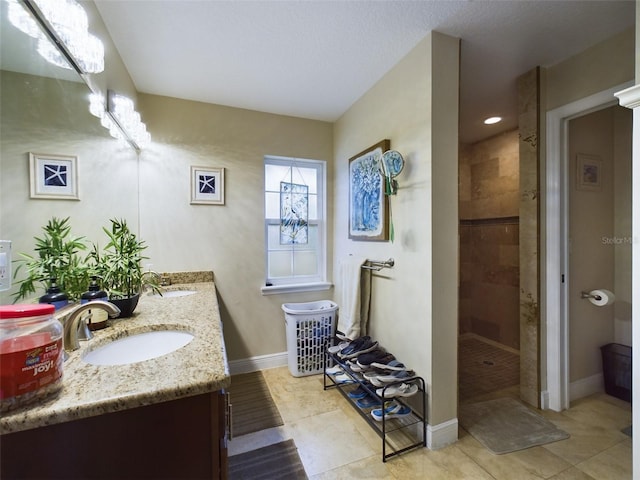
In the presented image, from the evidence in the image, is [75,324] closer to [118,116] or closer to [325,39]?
[118,116]

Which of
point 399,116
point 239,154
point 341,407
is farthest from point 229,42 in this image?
point 341,407

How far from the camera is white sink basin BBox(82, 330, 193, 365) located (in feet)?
3.22

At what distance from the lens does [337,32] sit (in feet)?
5.12

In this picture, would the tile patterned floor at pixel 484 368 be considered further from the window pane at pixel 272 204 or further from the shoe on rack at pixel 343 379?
the window pane at pixel 272 204

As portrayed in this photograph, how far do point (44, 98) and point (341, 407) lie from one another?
2.29 metres

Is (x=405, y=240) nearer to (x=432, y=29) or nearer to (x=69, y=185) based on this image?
(x=432, y=29)

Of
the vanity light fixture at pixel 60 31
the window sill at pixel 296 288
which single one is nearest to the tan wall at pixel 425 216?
the window sill at pixel 296 288

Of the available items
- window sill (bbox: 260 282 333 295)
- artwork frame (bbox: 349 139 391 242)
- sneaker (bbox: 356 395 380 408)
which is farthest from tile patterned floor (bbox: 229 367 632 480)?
artwork frame (bbox: 349 139 391 242)

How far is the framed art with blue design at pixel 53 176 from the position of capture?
0.89 m

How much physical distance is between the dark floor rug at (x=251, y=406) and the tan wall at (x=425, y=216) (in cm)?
98

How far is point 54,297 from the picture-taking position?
1.04 meters

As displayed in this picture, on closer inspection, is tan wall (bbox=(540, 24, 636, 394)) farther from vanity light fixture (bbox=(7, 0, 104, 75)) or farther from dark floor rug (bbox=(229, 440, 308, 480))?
vanity light fixture (bbox=(7, 0, 104, 75))

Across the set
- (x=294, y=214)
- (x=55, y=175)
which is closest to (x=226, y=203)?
(x=294, y=214)

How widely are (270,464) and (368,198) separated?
6.00 feet
